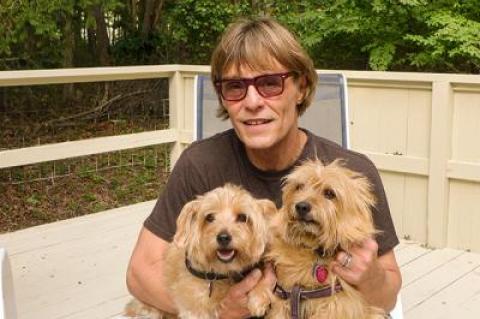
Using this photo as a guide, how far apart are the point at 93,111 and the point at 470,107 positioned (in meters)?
4.96

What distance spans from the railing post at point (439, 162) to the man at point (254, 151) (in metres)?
2.65

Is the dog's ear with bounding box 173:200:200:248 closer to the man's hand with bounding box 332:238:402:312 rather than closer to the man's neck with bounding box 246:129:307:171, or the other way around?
the man's neck with bounding box 246:129:307:171

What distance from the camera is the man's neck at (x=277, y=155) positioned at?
2.31 meters

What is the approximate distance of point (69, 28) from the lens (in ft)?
32.7

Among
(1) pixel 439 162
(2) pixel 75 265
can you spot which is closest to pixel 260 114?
(2) pixel 75 265

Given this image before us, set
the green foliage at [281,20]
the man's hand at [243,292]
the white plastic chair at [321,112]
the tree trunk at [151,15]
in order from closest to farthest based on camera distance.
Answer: the man's hand at [243,292]
the white plastic chair at [321,112]
the green foliage at [281,20]
the tree trunk at [151,15]

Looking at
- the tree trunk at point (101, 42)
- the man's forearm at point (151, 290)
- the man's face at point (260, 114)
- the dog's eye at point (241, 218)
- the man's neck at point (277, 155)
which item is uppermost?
the tree trunk at point (101, 42)

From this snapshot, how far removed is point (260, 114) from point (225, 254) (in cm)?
46

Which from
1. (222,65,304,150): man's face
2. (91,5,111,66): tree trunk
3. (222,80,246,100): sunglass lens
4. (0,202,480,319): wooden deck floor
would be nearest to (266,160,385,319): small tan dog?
(222,65,304,150): man's face

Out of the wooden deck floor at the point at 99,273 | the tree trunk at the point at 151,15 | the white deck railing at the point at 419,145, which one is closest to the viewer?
the wooden deck floor at the point at 99,273

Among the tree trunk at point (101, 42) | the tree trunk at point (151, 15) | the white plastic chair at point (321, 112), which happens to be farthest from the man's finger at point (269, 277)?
the tree trunk at point (151, 15)

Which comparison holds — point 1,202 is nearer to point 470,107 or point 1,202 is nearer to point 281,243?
point 470,107

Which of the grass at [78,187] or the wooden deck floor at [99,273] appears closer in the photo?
the wooden deck floor at [99,273]

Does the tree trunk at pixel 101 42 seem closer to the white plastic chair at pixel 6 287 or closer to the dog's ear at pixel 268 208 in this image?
the white plastic chair at pixel 6 287
